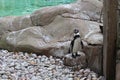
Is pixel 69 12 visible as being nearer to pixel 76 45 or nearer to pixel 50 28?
pixel 50 28

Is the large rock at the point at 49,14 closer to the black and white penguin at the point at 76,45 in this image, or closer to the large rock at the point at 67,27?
the large rock at the point at 67,27

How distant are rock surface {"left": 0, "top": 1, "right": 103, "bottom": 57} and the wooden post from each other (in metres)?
1.11

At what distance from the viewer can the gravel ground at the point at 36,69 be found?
3.39m

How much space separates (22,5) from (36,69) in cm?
491

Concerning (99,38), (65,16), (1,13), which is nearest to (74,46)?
(99,38)

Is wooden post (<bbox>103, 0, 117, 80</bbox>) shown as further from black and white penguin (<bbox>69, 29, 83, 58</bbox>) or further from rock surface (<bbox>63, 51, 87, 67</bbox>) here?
black and white penguin (<bbox>69, 29, 83, 58</bbox>)

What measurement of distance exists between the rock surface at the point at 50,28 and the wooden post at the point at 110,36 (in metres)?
1.11

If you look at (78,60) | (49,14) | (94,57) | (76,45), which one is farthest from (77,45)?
(49,14)

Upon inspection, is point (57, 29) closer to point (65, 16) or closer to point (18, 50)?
point (65, 16)

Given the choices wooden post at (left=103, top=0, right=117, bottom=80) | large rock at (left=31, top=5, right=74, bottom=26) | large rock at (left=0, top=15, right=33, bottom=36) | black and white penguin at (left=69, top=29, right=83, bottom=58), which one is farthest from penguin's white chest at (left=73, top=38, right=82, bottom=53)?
large rock at (left=0, top=15, right=33, bottom=36)

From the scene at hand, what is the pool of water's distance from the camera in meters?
7.42

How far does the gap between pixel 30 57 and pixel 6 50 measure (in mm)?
585

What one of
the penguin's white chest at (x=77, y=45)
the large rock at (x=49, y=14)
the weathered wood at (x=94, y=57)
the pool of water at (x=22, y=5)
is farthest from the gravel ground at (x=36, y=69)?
the pool of water at (x=22, y=5)

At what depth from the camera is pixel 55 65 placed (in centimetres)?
386
